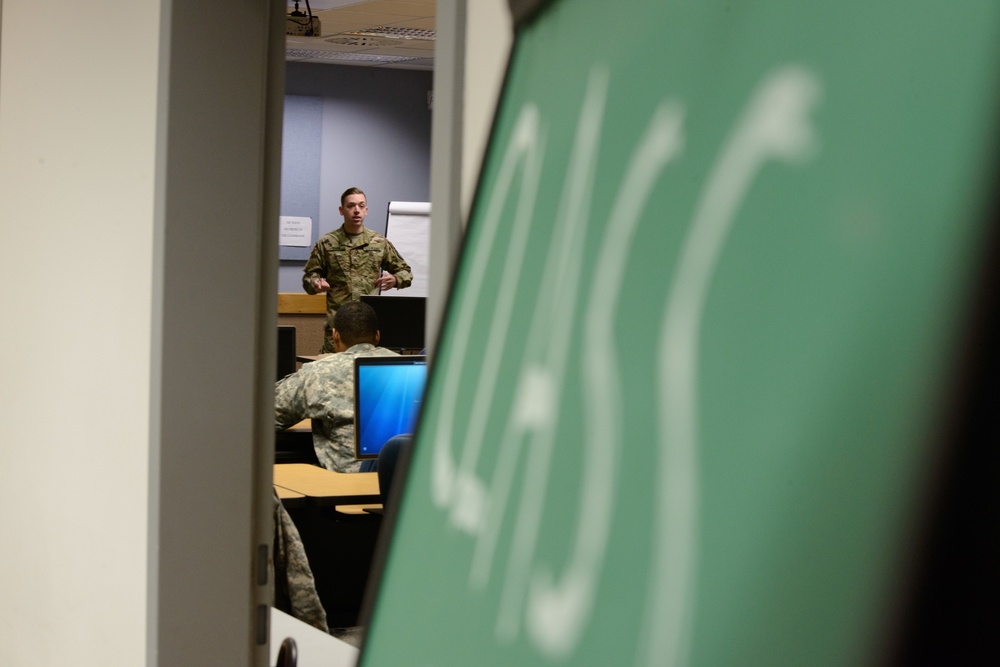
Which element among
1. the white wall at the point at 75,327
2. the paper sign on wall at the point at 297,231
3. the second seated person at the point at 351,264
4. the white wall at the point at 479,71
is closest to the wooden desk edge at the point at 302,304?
the second seated person at the point at 351,264

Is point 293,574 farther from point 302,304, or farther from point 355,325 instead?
point 302,304

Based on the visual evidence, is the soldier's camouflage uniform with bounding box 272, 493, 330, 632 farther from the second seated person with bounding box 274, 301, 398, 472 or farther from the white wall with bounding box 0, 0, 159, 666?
the white wall with bounding box 0, 0, 159, 666

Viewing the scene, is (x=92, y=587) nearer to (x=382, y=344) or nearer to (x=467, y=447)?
(x=467, y=447)

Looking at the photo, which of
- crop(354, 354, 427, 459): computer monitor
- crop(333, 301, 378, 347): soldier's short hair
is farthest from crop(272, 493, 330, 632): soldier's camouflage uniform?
crop(333, 301, 378, 347): soldier's short hair

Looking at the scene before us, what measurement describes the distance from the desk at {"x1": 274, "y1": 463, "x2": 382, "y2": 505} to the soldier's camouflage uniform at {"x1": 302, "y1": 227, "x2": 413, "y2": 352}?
150 inches

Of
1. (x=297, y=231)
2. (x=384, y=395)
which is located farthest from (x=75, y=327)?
(x=297, y=231)

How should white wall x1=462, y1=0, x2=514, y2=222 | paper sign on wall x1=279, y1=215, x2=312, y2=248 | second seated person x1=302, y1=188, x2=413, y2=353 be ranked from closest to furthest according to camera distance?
white wall x1=462, y1=0, x2=514, y2=222, second seated person x1=302, y1=188, x2=413, y2=353, paper sign on wall x1=279, y1=215, x2=312, y2=248

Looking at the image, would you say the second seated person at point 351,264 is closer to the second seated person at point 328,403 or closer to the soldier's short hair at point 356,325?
the soldier's short hair at point 356,325

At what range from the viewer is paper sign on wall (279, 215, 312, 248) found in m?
10.7

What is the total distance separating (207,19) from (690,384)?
1.52m

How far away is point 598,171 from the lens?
1.03 ft

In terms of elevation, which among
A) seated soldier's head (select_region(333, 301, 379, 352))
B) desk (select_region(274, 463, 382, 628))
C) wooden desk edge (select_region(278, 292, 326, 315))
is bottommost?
desk (select_region(274, 463, 382, 628))

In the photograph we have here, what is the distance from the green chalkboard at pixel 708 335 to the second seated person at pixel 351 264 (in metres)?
7.63

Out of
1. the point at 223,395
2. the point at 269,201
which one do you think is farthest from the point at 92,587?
the point at 269,201
